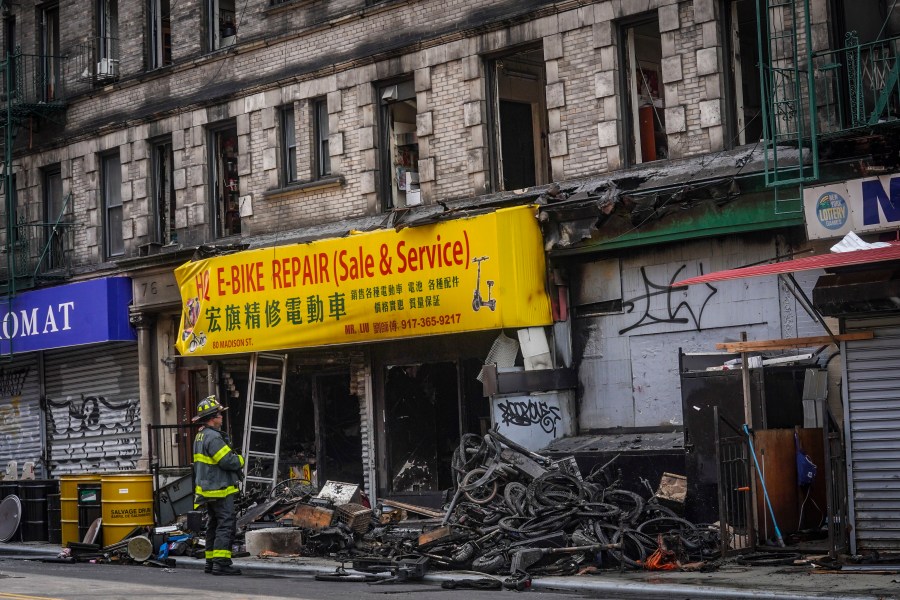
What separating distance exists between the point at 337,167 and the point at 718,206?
730cm

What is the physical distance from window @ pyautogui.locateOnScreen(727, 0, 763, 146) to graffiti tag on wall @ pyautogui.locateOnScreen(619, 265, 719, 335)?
178cm

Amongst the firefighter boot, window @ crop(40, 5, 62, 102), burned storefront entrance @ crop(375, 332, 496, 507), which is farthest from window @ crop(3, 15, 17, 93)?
the firefighter boot

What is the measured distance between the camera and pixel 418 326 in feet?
63.1

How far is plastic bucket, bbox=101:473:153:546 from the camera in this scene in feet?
59.9

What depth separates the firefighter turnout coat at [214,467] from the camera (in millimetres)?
15055

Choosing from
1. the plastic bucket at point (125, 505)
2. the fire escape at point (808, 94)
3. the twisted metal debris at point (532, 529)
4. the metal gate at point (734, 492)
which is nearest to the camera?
the metal gate at point (734, 492)

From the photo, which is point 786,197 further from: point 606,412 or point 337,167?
point 337,167

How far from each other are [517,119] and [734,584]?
9280 millimetres

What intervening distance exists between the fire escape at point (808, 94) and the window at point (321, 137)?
26.7ft

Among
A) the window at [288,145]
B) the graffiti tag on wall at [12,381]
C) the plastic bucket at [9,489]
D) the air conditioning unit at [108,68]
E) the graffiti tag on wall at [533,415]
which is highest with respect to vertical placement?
the air conditioning unit at [108,68]

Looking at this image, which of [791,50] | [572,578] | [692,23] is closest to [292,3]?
[692,23]

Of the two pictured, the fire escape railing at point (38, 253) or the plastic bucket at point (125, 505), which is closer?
the plastic bucket at point (125, 505)

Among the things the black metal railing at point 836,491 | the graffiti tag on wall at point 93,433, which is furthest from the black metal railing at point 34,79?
the black metal railing at point 836,491

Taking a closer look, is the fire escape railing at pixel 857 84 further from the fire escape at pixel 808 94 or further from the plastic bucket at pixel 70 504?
the plastic bucket at pixel 70 504
